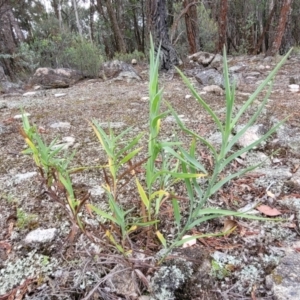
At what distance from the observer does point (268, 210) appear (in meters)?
0.85

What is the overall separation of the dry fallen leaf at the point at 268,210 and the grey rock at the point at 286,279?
0.15m

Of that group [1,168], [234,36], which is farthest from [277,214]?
[234,36]

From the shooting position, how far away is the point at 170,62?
3.50m

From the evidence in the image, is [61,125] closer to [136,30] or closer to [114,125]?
[114,125]

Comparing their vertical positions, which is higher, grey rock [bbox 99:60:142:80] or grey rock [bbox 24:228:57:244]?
grey rock [bbox 99:60:142:80]

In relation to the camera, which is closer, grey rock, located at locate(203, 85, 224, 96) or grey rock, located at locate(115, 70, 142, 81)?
grey rock, located at locate(203, 85, 224, 96)

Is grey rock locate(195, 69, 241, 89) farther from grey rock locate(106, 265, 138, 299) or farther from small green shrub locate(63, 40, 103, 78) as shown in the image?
grey rock locate(106, 265, 138, 299)

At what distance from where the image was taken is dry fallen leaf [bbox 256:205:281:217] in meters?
0.83

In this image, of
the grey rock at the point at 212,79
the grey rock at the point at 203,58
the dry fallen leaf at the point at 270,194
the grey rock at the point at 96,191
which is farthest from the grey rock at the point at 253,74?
the grey rock at the point at 96,191

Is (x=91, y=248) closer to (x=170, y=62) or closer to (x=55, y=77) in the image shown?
(x=55, y=77)

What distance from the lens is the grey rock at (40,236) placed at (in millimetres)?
777

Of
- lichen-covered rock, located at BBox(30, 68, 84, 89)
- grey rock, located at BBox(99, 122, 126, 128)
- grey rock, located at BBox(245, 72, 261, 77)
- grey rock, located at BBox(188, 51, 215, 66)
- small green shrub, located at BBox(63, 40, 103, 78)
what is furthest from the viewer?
grey rock, located at BBox(188, 51, 215, 66)

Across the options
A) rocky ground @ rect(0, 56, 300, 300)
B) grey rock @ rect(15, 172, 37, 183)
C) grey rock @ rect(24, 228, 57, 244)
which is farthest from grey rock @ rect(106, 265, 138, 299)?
grey rock @ rect(15, 172, 37, 183)

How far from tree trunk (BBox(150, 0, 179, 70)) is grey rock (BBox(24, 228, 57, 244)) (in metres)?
2.89
